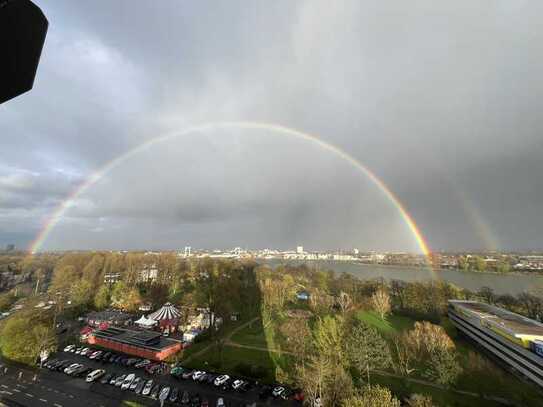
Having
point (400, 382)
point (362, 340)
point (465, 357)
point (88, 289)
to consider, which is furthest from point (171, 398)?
point (88, 289)

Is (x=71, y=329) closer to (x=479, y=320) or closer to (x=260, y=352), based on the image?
(x=260, y=352)

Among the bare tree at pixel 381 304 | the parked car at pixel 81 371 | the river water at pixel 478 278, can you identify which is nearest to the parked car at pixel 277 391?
the parked car at pixel 81 371

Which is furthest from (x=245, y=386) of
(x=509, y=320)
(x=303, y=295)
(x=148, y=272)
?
(x=148, y=272)

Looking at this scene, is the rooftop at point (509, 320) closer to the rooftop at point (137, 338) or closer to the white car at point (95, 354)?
the rooftop at point (137, 338)

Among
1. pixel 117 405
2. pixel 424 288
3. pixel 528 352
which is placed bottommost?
pixel 117 405

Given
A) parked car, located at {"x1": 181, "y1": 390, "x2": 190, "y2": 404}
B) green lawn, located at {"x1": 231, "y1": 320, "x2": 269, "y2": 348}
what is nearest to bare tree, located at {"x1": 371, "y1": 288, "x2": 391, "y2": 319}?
green lawn, located at {"x1": 231, "y1": 320, "x2": 269, "y2": 348}

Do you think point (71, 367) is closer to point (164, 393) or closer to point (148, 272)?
point (164, 393)
